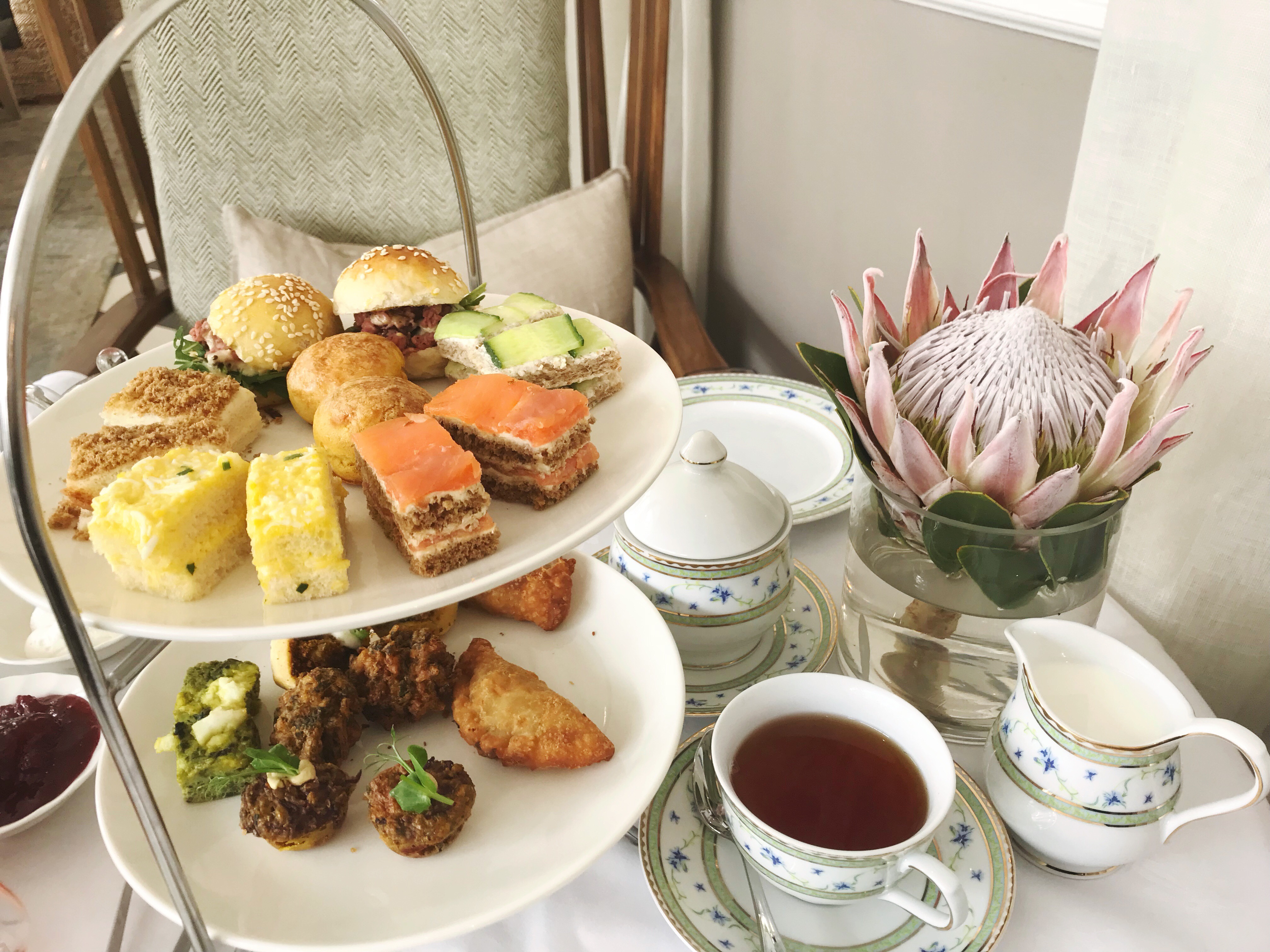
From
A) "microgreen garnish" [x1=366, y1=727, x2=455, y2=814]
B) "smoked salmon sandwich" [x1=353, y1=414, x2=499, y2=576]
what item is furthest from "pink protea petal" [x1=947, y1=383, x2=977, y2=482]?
"microgreen garnish" [x1=366, y1=727, x2=455, y2=814]

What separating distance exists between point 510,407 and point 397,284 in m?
0.24

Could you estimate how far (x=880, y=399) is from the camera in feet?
2.09

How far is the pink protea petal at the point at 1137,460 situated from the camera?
579 millimetres

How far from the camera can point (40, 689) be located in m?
0.74

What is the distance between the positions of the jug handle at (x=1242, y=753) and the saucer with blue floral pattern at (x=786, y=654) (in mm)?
317

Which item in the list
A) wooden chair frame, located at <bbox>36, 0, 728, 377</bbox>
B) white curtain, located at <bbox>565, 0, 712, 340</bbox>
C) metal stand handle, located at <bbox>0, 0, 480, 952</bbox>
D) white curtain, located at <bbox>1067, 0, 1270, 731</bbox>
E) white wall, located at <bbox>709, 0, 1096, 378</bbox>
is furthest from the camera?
white curtain, located at <bbox>565, 0, 712, 340</bbox>

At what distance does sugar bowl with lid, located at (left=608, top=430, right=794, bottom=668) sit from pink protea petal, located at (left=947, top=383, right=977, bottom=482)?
0.18 meters

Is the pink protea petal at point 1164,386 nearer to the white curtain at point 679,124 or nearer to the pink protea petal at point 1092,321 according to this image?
the pink protea petal at point 1092,321

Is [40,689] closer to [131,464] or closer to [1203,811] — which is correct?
[131,464]

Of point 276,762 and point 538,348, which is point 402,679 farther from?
point 538,348

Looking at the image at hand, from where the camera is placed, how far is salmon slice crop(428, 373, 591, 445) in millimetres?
584

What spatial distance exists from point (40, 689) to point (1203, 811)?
3.03ft

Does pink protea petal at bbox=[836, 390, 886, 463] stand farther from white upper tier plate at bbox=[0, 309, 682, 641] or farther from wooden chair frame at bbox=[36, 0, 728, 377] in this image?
wooden chair frame at bbox=[36, 0, 728, 377]

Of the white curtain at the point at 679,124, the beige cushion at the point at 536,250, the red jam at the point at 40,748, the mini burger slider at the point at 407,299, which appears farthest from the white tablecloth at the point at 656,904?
the white curtain at the point at 679,124
